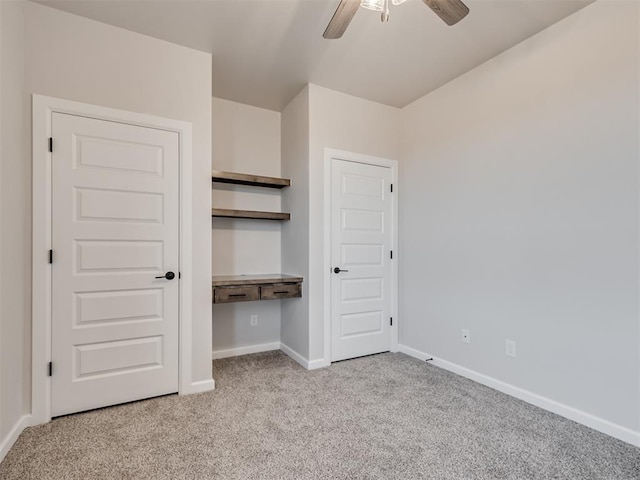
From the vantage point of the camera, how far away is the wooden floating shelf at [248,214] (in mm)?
3014

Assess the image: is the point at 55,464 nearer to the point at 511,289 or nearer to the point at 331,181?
the point at 331,181

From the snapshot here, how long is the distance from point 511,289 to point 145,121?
2997 mm

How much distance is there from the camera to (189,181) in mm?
2486

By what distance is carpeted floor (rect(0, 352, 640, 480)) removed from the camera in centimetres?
163

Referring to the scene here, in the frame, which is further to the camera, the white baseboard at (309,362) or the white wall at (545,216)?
the white baseboard at (309,362)

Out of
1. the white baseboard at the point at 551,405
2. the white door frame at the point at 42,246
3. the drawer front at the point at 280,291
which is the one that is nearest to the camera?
the white baseboard at the point at 551,405

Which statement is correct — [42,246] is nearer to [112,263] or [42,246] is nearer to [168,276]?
[112,263]

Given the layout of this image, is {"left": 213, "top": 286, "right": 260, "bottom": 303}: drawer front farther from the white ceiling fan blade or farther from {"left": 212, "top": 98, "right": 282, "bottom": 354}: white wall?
the white ceiling fan blade

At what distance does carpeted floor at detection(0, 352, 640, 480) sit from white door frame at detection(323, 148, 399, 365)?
0.67 metres

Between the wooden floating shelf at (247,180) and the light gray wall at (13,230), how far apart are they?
1.28 meters

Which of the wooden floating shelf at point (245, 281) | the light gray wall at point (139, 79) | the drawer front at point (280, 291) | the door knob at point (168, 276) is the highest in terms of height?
the light gray wall at point (139, 79)

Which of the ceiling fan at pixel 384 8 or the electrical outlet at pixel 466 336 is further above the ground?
the ceiling fan at pixel 384 8

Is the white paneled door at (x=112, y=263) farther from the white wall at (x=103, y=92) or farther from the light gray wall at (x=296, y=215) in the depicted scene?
the light gray wall at (x=296, y=215)

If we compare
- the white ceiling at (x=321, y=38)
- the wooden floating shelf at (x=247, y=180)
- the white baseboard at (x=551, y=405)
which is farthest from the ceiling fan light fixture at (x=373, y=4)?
the white baseboard at (x=551, y=405)
